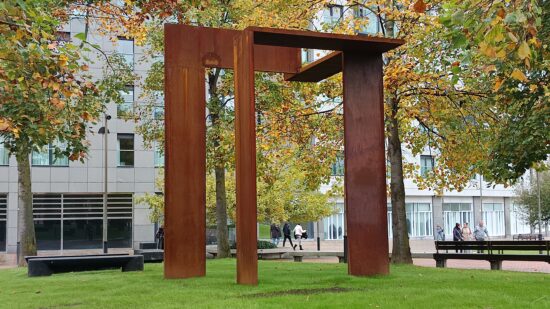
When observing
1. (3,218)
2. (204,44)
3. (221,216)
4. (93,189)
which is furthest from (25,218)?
(3,218)

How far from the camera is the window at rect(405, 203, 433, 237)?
55.6m

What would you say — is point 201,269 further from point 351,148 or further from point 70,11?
point 70,11

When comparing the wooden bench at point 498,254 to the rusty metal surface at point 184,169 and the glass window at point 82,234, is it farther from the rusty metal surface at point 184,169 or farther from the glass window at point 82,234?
the glass window at point 82,234

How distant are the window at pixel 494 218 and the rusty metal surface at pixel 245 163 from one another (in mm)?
54649

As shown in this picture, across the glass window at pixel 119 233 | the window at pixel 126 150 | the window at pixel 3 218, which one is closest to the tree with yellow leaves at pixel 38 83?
the window at pixel 126 150

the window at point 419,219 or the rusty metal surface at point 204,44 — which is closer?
the rusty metal surface at point 204,44

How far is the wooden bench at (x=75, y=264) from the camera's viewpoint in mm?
13500

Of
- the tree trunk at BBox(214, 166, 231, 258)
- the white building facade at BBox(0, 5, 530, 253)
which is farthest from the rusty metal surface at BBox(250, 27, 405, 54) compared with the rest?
the white building facade at BBox(0, 5, 530, 253)

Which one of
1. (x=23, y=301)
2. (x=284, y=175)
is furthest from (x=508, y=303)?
(x=284, y=175)

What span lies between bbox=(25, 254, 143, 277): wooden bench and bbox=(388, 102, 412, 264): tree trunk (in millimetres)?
7074

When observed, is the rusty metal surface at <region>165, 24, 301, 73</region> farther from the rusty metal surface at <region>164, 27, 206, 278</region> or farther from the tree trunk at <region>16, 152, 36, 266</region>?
the tree trunk at <region>16, 152, 36, 266</region>

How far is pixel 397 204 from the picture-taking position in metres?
17.1

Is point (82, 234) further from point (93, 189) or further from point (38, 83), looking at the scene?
point (38, 83)

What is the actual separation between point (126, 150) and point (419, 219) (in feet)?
91.9
